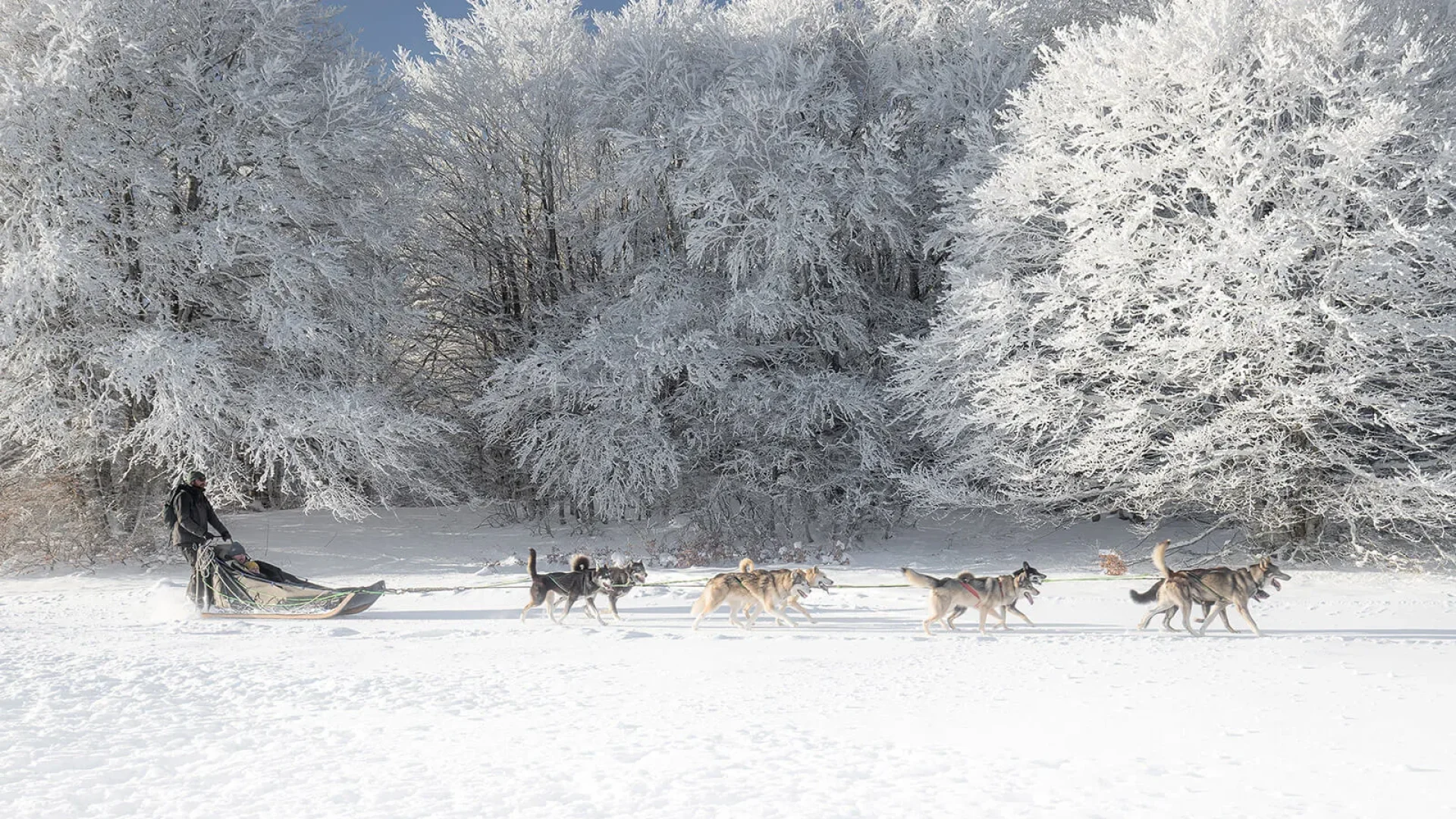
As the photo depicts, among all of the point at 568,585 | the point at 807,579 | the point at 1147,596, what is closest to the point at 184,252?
the point at 568,585

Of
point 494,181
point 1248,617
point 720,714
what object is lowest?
point 720,714

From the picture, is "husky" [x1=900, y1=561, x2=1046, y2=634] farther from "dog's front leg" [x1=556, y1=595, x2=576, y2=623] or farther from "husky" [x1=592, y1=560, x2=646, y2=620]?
"dog's front leg" [x1=556, y1=595, x2=576, y2=623]

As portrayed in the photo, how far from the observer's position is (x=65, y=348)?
1465cm

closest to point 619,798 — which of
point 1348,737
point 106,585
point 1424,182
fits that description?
point 1348,737

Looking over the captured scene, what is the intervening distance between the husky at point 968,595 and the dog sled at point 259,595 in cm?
570

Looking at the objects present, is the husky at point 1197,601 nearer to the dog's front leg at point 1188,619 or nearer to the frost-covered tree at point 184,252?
the dog's front leg at point 1188,619

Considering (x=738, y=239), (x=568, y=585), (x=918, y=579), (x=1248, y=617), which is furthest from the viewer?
(x=738, y=239)

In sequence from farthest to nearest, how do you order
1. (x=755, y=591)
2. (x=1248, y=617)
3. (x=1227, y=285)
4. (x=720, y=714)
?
(x=1227, y=285) < (x=755, y=591) < (x=1248, y=617) < (x=720, y=714)

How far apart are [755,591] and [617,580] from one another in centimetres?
144

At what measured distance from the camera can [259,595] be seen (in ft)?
33.7

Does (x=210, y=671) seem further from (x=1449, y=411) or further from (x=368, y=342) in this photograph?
(x=1449, y=411)

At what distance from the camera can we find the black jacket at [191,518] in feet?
36.4

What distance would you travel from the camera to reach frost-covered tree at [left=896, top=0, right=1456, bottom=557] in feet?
40.9

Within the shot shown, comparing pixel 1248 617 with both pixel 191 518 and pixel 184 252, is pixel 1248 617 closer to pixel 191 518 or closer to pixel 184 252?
pixel 191 518
